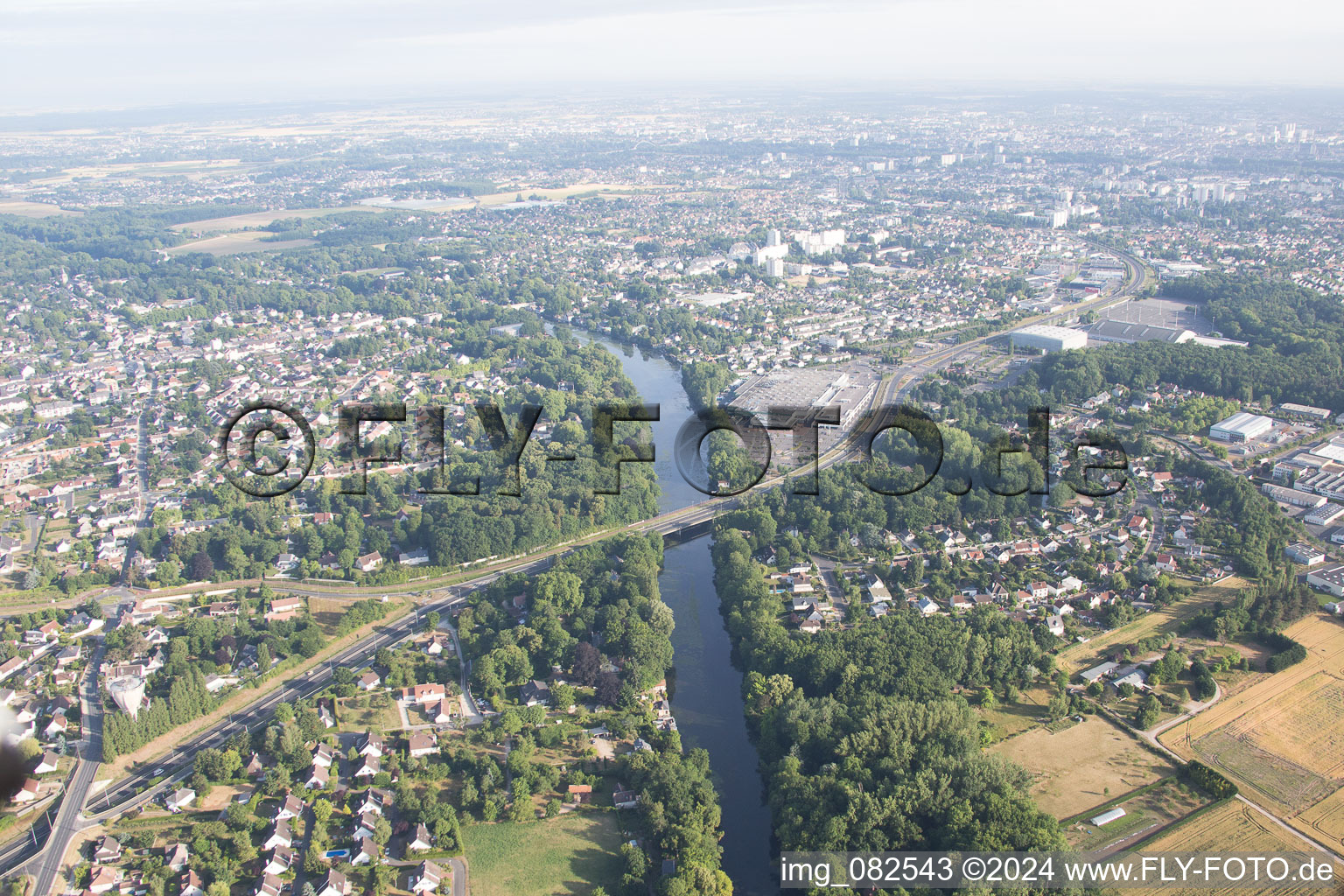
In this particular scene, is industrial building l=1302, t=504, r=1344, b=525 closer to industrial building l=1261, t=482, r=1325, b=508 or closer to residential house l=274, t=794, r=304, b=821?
industrial building l=1261, t=482, r=1325, b=508

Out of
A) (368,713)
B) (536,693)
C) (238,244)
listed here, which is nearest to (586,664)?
(536,693)

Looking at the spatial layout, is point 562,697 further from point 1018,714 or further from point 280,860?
point 1018,714

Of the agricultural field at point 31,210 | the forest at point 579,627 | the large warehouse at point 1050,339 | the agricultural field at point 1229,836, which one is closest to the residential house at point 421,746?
the forest at point 579,627

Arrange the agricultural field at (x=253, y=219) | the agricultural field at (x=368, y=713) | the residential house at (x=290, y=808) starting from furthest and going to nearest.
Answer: the agricultural field at (x=253, y=219), the agricultural field at (x=368, y=713), the residential house at (x=290, y=808)

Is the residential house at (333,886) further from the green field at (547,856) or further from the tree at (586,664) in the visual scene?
the tree at (586,664)

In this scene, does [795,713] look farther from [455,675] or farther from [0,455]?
[0,455]

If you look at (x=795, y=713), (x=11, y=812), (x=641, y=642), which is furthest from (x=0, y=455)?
(x=795, y=713)
